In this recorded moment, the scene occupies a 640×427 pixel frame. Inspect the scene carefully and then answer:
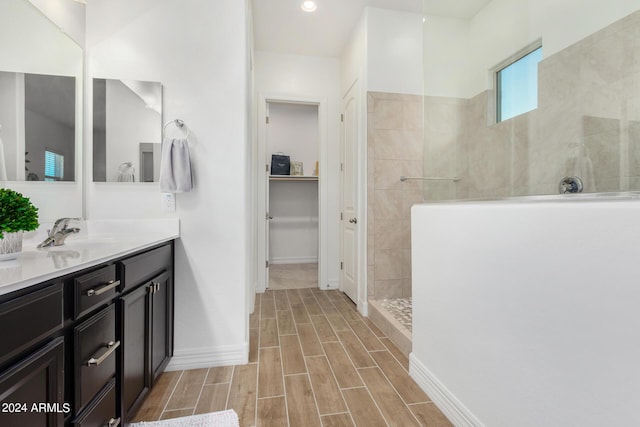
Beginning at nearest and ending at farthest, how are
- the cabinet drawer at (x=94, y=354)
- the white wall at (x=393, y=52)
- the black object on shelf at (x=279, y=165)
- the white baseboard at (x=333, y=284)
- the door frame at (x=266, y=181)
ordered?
the cabinet drawer at (x=94, y=354) < the white wall at (x=393, y=52) < the door frame at (x=266, y=181) < the white baseboard at (x=333, y=284) < the black object on shelf at (x=279, y=165)

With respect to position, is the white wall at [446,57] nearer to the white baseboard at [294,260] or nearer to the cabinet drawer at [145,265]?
the cabinet drawer at [145,265]

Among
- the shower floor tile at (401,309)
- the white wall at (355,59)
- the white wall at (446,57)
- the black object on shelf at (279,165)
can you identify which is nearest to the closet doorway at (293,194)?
the black object on shelf at (279,165)

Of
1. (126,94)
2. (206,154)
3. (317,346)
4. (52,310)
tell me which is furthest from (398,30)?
(52,310)

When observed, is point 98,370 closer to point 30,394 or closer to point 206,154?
point 30,394

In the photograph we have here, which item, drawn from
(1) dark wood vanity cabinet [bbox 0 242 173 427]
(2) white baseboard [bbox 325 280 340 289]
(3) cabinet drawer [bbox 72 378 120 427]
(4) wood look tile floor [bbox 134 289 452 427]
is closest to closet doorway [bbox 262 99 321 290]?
(2) white baseboard [bbox 325 280 340 289]

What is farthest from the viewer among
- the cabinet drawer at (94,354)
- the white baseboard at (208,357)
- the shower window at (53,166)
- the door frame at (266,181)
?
the door frame at (266,181)

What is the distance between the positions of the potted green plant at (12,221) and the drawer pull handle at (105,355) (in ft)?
1.48

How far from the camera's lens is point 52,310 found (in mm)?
799

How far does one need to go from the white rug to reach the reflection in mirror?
4.59ft

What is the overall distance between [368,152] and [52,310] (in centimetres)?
252

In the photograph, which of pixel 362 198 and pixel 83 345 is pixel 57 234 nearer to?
pixel 83 345

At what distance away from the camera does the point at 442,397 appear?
1.48 meters

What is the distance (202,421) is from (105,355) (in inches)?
25.2

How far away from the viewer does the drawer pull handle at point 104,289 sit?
0.98m
